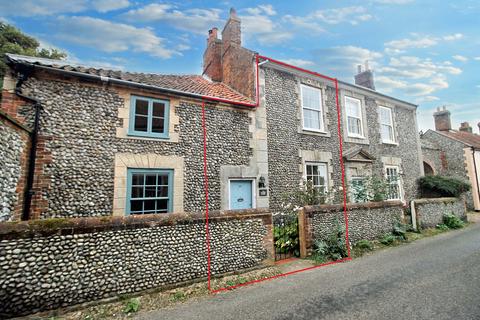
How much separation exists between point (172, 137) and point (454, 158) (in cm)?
2042

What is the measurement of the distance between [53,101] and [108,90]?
4.73 ft

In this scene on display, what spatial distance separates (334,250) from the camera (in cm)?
680

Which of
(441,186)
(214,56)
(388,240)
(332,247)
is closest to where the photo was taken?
(332,247)

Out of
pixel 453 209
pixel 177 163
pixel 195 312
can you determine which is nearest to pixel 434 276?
pixel 195 312

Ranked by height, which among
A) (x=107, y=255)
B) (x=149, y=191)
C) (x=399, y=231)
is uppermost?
(x=149, y=191)

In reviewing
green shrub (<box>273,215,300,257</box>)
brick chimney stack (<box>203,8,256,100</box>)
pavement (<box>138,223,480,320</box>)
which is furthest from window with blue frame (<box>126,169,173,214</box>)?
brick chimney stack (<box>203,8,256,100</box>)

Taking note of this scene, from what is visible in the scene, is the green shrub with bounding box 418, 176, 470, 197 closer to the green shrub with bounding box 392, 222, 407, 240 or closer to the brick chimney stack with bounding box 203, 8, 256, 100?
the green shrub with bounding box 392, 222, 407, 240

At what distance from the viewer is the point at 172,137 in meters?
7.86

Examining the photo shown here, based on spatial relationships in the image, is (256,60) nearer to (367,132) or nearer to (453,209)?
(367,132)

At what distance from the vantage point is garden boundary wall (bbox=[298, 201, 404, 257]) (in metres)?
6.78

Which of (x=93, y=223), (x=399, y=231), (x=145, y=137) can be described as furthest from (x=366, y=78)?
(x=93, y=223)

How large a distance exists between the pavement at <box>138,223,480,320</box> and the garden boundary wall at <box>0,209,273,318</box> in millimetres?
756

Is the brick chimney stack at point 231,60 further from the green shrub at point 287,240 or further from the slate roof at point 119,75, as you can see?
the green shrub at point 287,240

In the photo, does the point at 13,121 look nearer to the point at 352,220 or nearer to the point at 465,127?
the point at 352,220
